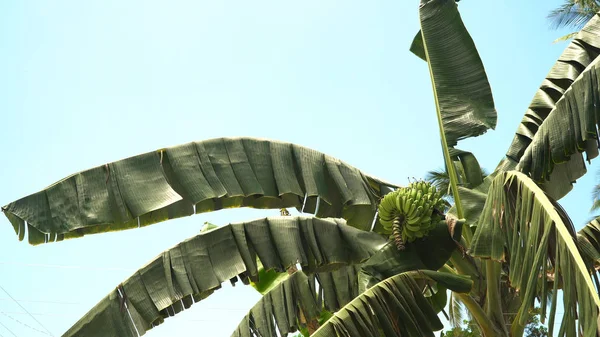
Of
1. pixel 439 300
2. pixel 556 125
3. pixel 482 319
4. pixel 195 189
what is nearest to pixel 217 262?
pixel 195 189

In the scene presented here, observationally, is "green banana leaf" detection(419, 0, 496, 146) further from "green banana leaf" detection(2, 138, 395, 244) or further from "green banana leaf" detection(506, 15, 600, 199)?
"green banana leaf" detection(2, 138, 395, 244)

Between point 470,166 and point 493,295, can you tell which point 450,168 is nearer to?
point 470,166

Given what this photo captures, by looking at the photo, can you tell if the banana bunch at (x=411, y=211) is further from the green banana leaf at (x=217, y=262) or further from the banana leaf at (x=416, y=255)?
the green banana leaf at (x=217, y=262)

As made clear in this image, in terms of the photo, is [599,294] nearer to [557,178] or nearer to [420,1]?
[557,178]

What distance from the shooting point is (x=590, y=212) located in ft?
71.4

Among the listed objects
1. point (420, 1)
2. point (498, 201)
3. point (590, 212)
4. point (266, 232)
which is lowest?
point (590, 212)

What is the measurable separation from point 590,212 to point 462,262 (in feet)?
59.5

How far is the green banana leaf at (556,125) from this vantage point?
4598 millimetres

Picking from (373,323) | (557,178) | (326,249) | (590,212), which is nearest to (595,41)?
(557,178)

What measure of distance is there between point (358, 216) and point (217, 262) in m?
1.15


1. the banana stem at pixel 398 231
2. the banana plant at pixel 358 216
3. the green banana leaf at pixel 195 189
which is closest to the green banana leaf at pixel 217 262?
the banana plant at pixel 358 216

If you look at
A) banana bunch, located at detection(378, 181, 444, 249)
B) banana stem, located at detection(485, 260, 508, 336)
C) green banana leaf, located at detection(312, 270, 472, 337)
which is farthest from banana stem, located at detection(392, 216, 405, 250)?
banana stem, located at detection(485, 260, 508, 336)

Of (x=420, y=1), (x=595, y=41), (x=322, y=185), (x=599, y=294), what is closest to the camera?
(x=599, y=294)

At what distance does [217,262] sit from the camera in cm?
493
